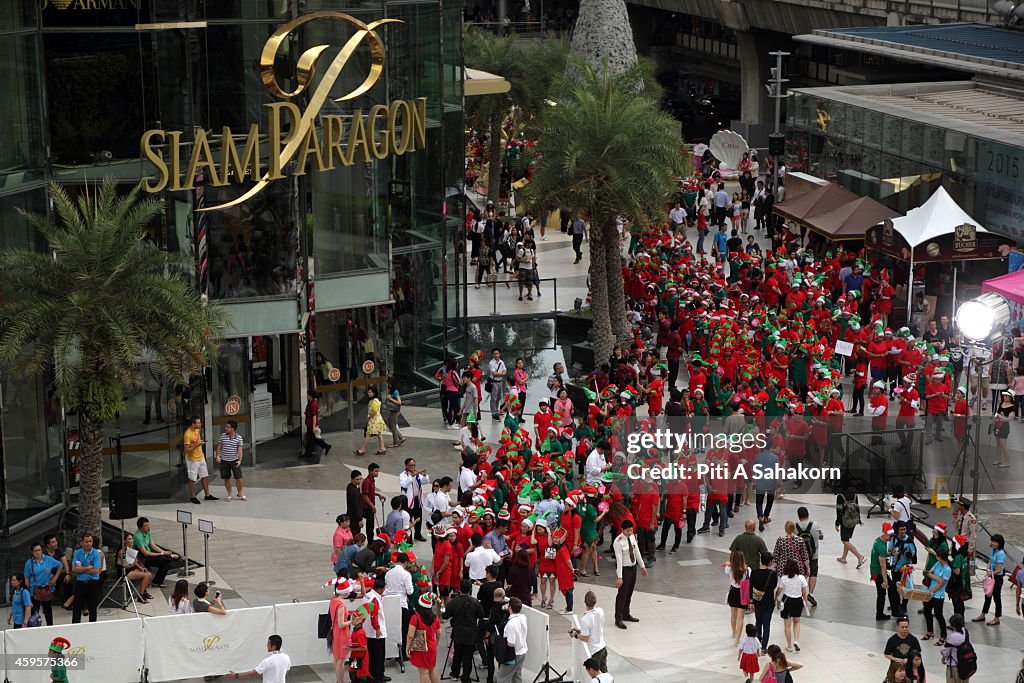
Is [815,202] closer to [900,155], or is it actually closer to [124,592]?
[900,155]

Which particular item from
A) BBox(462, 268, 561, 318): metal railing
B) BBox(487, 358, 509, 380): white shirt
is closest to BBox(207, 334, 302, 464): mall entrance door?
BBox(487, 358, 509, 380): white shirt

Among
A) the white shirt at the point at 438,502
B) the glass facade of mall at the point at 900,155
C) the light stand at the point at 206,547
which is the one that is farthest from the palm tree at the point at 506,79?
the light stand at the point at 206,547

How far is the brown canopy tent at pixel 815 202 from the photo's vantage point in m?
38.3

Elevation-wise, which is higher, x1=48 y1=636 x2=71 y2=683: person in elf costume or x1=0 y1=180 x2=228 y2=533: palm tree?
x1=0 y1=180 x2=228 y2=533: palm tree

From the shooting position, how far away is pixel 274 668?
1750 cm

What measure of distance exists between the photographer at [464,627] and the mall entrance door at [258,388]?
368 inches

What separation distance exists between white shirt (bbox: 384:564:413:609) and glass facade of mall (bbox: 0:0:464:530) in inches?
272

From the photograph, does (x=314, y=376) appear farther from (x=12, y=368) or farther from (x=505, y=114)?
(x=505, y=114)

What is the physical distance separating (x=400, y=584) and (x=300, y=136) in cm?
1027

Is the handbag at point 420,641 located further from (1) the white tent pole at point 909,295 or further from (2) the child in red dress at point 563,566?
(1) the white tent pole at point 909,295

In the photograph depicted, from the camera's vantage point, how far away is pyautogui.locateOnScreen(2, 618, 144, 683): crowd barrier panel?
17.7 meters

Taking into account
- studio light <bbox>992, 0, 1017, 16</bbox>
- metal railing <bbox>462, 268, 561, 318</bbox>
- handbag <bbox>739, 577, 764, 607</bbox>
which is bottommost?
handbag <bbox>739, 577, 764, 607</bbox>

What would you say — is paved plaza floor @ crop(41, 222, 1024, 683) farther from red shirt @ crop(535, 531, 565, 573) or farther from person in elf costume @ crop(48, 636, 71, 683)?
person in elf costume @ crop(48, 636, 71, 683)

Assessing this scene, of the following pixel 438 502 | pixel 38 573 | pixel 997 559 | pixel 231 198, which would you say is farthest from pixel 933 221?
pixel 38 573
